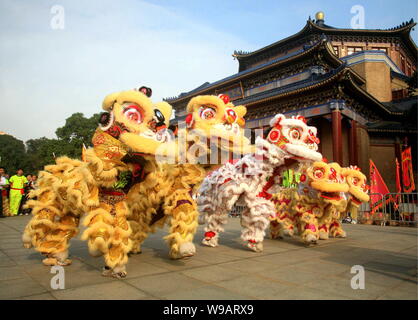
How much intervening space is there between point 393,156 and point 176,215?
16677 millimetres

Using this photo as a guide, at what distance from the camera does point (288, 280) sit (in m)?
2.81

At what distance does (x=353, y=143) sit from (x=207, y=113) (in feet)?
42.8

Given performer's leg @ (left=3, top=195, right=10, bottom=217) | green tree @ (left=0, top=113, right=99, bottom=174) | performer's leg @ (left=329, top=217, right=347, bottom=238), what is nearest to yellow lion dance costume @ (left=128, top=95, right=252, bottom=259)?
performer's leg @ (left=329, top=217, right=347, bottom=238)

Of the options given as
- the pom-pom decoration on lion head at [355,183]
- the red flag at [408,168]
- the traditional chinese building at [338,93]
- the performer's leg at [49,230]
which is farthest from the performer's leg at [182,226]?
the traditional chinese building at [338,93]

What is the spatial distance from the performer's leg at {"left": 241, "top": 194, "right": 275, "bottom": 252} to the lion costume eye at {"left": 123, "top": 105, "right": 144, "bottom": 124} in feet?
6.71

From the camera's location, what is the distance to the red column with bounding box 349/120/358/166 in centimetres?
1488

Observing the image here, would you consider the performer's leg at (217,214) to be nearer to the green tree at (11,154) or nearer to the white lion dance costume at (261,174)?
the white lion dance costume at (261,174)

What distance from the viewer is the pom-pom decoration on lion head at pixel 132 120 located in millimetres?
2766

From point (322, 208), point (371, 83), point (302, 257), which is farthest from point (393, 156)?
point (302, 257)

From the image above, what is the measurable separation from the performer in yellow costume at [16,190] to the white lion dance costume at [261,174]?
29.9ft

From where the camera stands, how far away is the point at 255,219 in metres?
4.14

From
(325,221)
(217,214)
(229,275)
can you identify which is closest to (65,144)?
(217,214)

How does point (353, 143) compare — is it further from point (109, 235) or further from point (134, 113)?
point (109, 235)
